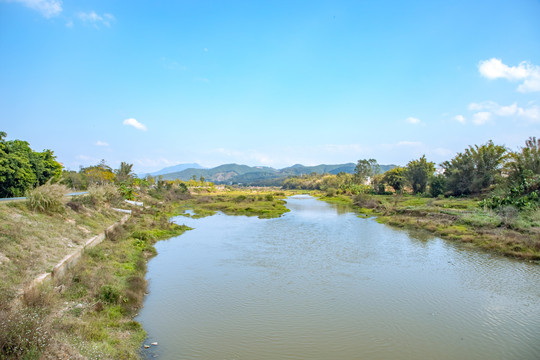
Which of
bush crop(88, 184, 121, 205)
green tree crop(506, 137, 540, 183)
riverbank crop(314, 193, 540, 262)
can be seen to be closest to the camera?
riverbank crop(314, 193, 540, 262)

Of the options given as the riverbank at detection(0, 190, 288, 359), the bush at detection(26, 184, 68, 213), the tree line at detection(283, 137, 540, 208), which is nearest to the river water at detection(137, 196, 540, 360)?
the riverbank at detection(0, 190, 288, 359)

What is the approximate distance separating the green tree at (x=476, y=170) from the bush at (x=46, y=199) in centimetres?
4847

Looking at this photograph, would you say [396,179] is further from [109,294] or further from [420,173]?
[109,294]

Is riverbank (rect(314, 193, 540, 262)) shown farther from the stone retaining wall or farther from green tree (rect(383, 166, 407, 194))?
green tree (rect(383, 166, 407, 194))

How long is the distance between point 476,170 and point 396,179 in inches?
935

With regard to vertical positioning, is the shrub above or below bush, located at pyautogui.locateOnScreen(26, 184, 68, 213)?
below

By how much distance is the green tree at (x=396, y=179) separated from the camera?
66.1 m

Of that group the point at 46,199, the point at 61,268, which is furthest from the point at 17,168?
the point at 61,268

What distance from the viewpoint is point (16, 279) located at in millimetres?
8148

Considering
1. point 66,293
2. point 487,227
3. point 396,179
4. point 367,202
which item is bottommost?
point 66,293

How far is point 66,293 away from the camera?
925 centimetres

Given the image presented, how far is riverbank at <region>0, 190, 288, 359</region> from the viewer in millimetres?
5744

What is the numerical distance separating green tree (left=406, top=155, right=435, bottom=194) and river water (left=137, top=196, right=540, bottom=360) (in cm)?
4557

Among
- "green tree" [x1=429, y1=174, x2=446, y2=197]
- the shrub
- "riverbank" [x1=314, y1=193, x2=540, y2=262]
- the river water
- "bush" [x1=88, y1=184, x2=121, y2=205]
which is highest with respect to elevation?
"green tree" [x1=429, y1=174, x2=446, y2=197]
